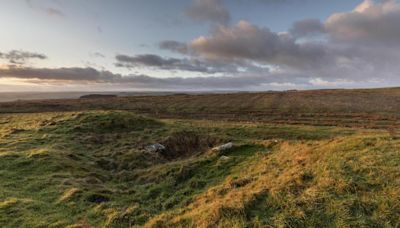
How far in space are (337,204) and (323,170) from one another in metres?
2.43

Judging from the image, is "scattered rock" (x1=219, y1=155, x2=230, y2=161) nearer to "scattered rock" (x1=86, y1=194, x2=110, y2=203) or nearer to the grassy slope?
the grassy slope

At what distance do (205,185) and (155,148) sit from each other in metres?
8.31

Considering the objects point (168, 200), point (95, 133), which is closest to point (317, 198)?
point (168, 200)

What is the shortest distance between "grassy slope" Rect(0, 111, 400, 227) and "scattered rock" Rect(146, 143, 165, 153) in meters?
0.62

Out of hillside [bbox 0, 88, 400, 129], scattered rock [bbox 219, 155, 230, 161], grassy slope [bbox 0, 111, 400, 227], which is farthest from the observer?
hillside [bbox 0, 88, 400, 129]

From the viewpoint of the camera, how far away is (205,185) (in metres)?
13.2

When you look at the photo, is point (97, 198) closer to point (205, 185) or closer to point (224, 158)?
point (205, 185)

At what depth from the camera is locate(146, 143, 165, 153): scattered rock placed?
20.2 metres

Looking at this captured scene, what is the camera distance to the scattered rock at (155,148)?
20181 mm

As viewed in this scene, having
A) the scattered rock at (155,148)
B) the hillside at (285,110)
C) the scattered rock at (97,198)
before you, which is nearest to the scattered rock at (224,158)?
the scattered rock at (155,148)

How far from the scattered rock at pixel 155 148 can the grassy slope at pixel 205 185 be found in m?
0.62

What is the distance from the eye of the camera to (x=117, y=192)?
44.0ft

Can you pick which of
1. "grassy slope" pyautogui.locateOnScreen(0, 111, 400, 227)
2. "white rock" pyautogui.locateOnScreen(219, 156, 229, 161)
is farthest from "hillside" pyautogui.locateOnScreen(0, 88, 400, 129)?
"white rock" pyautogui.locateOnScreen(219, 156, 229, 161)

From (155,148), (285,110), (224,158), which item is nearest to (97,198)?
(224,158)
